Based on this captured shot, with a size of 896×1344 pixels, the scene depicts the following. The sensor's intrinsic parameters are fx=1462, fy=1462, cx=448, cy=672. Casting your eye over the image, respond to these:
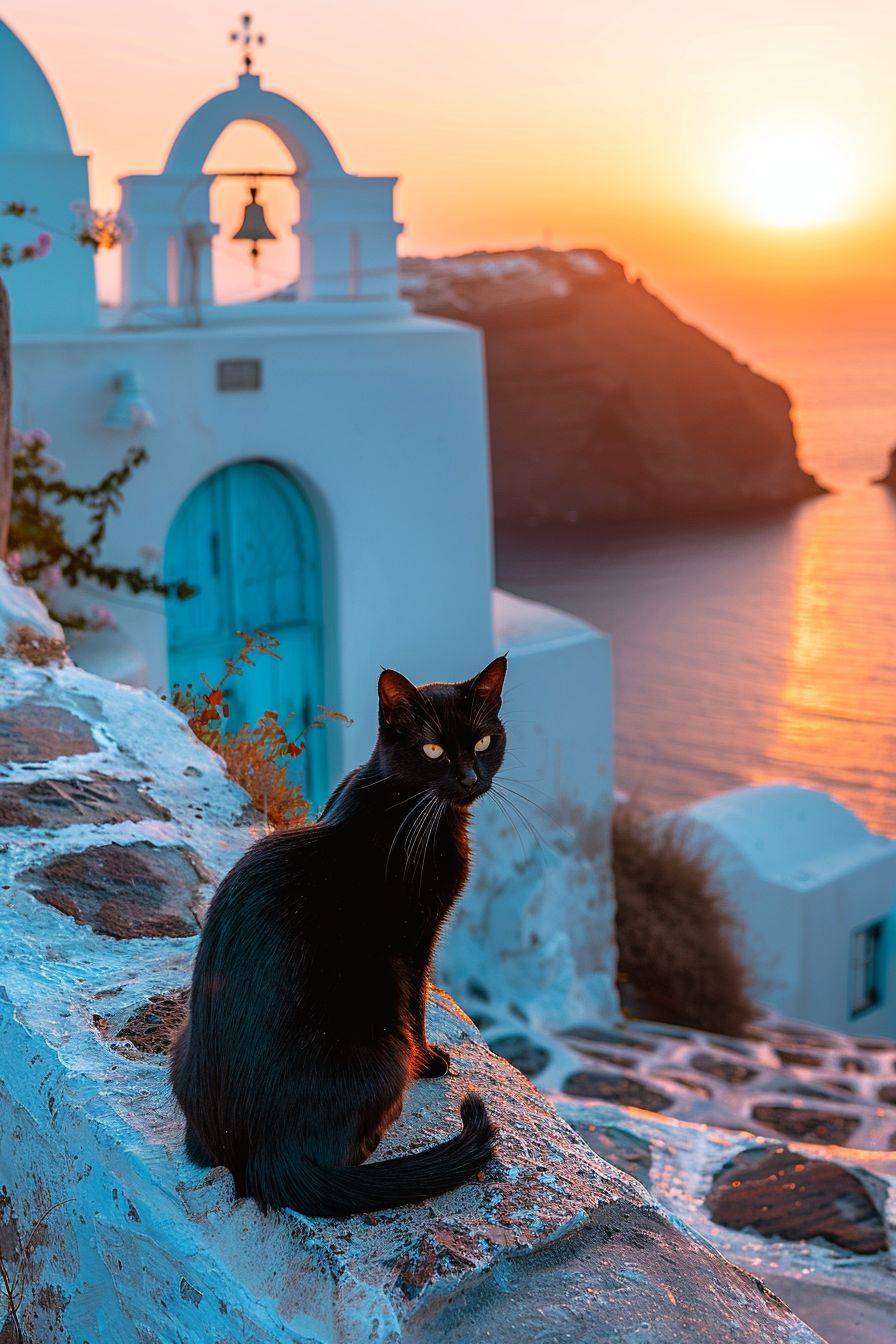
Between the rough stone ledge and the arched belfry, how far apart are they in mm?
6569

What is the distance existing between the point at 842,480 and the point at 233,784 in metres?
66.1

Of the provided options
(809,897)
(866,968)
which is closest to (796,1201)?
(809,897)

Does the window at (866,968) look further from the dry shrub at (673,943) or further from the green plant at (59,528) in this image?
the green plant at (59,528)

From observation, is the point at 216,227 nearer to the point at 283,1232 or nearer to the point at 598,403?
the point at 283,1232

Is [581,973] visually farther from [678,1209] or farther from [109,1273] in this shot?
[109,1273]

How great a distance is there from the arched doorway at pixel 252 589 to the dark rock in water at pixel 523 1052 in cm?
174

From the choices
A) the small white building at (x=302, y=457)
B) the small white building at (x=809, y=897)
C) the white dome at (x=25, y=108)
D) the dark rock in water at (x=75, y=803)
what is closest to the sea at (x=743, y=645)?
the small white building at (x=809, y=897)

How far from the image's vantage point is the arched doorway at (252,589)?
314 inches

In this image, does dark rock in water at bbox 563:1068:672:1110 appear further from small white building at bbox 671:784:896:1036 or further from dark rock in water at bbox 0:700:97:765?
small white building at bbox 671:784:896:1036

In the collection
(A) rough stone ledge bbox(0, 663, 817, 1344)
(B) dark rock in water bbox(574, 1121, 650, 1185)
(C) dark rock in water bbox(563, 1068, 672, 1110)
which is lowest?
(C) dark rock in water bbox(563, 1068, 672, 1110)

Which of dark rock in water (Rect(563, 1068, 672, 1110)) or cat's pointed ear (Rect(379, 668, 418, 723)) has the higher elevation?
cat's pointed ear (Rect(379, 668, 418, 723))

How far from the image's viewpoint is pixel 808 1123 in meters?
6.79

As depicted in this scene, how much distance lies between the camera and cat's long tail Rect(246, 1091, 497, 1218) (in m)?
1.65

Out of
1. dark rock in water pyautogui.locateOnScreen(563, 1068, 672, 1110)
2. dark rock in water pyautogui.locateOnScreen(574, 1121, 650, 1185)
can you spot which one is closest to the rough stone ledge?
dark rock in water pyautogui.locateOnScreen(574, 1121, 650, 1185)
